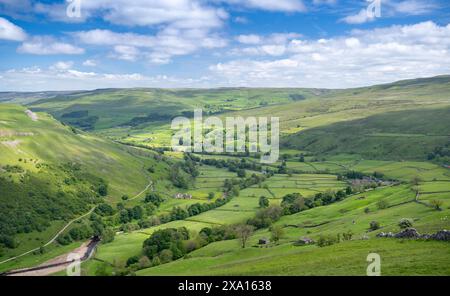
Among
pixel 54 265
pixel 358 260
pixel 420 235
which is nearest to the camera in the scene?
pixel 358 260

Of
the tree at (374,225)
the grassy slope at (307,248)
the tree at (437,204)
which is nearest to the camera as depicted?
the grassy slope at (307,248)

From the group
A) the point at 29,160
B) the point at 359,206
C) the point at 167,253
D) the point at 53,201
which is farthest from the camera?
the point at 29,160

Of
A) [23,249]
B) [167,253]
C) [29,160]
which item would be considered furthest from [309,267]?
[29,160]

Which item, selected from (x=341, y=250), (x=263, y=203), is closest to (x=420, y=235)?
(x=341, y=250)

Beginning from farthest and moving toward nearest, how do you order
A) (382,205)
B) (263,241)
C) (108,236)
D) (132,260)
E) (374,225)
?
(108,236) < (382,205) < (132,260) < (263,241) < (374,225)

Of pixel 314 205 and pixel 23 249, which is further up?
pixel 314 205

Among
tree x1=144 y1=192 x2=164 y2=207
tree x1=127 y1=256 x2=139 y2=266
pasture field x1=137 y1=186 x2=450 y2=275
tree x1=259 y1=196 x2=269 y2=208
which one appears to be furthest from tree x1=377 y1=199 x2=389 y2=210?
tree x1=144 y1=192 x2=164 y2=207

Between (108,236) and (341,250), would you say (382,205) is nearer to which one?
(341,250)

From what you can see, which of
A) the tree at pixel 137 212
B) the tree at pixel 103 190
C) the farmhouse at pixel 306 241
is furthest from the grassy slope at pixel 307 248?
the tree at pixel 103 190

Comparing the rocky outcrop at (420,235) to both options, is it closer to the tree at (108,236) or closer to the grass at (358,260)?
the grass at (358,260)

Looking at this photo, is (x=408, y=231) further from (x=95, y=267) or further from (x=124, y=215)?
(x=124, y=215)

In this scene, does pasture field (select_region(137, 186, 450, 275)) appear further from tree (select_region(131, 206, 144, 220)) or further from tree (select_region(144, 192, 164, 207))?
tree (select_region(144, 192, 164, 207))
